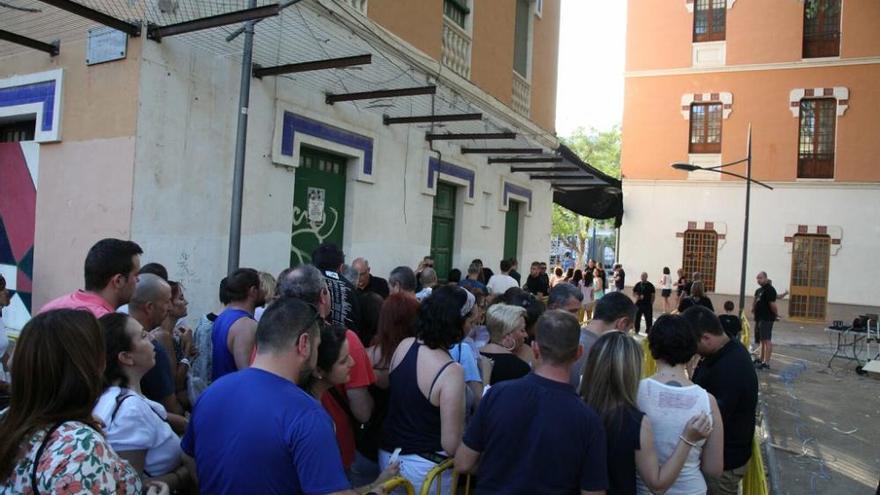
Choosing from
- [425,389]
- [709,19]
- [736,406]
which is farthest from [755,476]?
[709,19]

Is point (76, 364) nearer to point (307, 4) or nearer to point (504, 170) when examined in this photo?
point (307, 4)

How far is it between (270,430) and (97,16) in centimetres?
413

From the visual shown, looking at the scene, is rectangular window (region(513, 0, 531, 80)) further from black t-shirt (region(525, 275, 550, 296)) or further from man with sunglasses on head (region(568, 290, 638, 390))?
man with sunglasses on head (region(568, 290, 638, 390))

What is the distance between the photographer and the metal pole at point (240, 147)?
521 centimetres

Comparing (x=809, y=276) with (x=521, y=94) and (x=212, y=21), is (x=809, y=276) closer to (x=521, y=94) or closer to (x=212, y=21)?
(x=521, y=94)

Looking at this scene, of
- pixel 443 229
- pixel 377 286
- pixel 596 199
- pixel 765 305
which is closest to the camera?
pixel 377 286


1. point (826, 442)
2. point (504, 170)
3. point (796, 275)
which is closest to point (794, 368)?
point (826, 442)

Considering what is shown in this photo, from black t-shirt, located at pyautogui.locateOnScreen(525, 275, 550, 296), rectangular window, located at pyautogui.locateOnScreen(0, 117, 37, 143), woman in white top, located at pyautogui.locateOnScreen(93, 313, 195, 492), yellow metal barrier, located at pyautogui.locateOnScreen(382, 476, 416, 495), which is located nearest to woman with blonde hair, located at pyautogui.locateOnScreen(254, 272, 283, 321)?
woman in white top, located at pyautogui.locateOnScreen(93, 313, 195, 492)

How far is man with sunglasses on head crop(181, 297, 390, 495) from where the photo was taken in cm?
201

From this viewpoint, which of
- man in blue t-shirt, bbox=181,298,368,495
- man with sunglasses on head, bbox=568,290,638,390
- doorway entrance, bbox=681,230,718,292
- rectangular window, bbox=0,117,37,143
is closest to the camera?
man in blue t-shirt, bbox=181,298,368,495

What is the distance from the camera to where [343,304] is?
15.1 feet

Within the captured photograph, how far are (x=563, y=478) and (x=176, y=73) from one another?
4867 millimetres

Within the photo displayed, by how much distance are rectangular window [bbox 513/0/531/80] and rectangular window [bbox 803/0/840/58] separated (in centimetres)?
1345

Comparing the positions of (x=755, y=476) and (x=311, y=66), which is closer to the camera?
(x=755, y=476)
